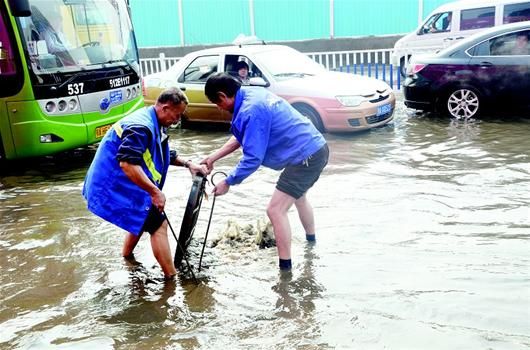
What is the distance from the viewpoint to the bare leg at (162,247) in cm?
429

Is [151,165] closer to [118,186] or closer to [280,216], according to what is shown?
[118,186]

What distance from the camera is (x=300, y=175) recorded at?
446cm

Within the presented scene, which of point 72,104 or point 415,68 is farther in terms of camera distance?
point 415,68

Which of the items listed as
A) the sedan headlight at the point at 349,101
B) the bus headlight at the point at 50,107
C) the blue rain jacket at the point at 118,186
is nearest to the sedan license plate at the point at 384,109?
the sedan headlight at the point at 349,101

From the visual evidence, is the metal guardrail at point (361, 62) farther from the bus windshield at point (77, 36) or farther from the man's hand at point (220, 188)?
the man's hand at point (220, 188)

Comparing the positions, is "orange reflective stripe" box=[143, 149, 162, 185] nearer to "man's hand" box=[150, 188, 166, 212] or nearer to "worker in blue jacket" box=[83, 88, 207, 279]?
"worker in blue jacket" box=[83, 88, 207, 279]

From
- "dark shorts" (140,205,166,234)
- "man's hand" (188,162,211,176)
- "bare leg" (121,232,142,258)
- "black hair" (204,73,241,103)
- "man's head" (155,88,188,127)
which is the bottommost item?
"bare leg" (121,232,142,258)

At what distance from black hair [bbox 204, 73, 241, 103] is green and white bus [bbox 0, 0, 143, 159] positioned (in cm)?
410

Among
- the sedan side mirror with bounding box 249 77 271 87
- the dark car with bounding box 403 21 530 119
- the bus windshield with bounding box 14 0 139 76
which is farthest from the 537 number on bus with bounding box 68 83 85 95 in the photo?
the dark car with bounding box 403 21 530 119

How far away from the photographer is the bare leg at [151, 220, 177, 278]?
14.1ft

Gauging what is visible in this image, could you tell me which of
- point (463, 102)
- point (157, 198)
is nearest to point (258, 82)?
point (463, 102)

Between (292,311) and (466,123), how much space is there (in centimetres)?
705

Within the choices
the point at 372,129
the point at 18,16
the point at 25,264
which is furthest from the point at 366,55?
the point at 25,264

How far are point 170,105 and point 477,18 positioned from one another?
13154 millimetres
